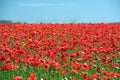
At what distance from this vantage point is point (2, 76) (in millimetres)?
7855

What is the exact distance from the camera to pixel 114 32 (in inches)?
644

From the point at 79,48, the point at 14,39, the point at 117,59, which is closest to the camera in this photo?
the point at 117,59

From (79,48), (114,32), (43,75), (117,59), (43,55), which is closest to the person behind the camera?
(43,75)

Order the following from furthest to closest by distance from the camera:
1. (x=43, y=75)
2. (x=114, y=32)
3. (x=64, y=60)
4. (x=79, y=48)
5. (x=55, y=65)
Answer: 1. (x=114, y=32)
2. (x=79, y=48)
3. (x=64, y=60)
4. (x=43, y=75)
5. (x=55, y=65)

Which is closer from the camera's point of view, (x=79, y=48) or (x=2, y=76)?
(x=2, y=76)

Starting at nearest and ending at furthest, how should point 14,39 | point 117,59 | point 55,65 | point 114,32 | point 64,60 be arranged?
1. point 55,65
2. point 64,60
3. point 117,59
4. point 14,39
5. point 114,32


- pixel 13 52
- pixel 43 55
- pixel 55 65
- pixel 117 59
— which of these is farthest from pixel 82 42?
pixel 55 65

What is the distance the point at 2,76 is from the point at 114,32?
9.15 meters

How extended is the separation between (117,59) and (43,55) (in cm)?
225

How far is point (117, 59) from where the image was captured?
10367 millimetres

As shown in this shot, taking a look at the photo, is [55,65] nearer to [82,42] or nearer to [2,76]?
[2,76]

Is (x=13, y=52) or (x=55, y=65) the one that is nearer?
(x=55, y=65)

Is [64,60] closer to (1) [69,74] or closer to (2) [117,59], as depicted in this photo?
(1) [69,74]

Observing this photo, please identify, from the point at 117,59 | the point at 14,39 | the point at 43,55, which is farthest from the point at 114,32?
the point at 43,55
